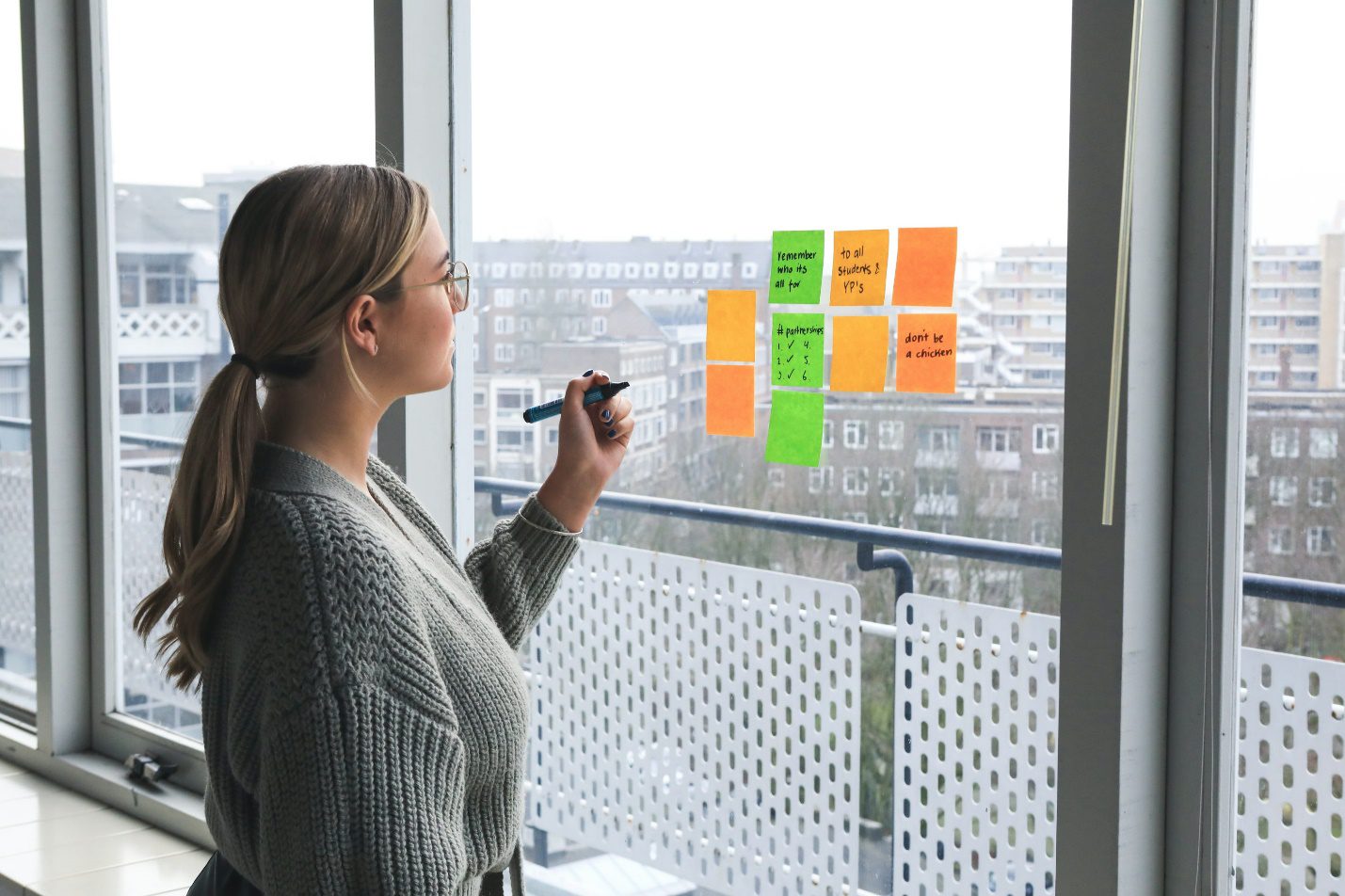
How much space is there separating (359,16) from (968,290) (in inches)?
46.6

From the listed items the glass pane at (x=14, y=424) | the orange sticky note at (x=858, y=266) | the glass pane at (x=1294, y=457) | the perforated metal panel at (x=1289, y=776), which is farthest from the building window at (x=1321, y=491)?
the glass pane at (x=14, y=424)

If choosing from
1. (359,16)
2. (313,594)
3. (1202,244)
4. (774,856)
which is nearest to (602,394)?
(313,594)

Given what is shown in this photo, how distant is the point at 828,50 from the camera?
63.9 inches

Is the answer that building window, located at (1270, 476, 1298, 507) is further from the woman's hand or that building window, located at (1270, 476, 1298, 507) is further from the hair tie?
the hair tie

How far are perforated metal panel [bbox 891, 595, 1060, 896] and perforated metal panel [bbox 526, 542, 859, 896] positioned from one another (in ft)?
0.30

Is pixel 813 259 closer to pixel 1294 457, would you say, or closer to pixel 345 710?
pixel 1294 457

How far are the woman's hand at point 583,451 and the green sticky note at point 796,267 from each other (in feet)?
0.91

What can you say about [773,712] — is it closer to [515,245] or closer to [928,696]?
[928,696]

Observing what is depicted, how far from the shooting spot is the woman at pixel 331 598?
966 millimetres

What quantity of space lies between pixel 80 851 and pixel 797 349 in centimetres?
163

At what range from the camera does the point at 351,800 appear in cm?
96

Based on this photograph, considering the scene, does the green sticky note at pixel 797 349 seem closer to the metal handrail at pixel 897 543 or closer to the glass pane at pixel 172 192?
the metal handrail at pixel 897 543

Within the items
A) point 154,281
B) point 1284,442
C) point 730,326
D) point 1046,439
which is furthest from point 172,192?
point 1284,442

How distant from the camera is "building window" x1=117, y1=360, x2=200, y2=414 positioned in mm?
2607
